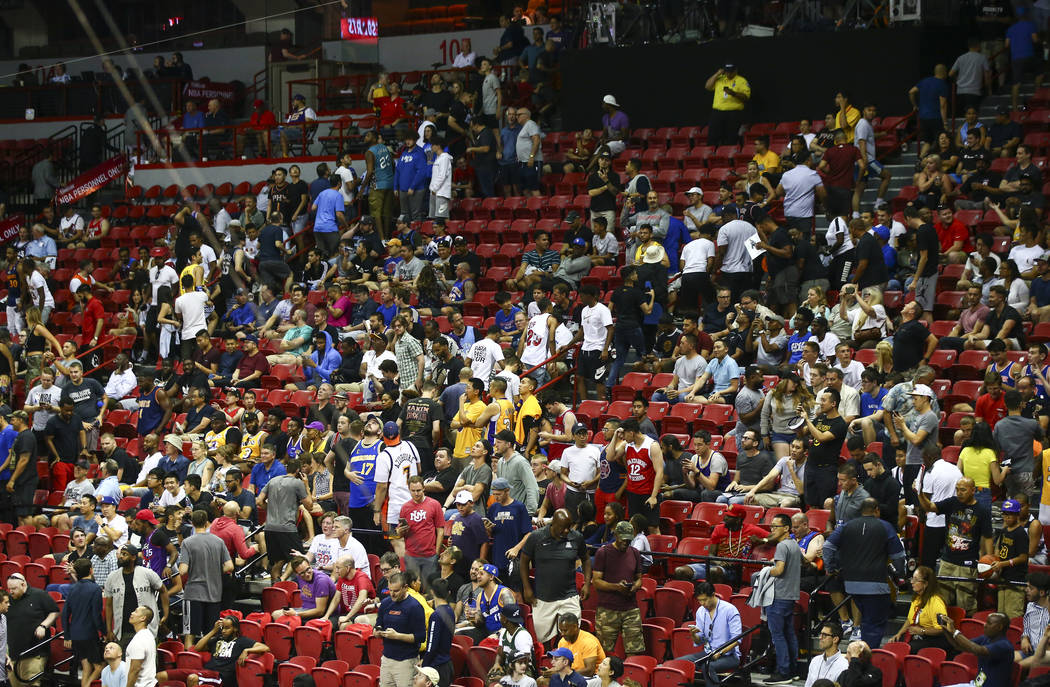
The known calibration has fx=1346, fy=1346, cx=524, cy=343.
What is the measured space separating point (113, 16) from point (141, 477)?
585 cm

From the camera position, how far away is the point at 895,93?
60.2ft

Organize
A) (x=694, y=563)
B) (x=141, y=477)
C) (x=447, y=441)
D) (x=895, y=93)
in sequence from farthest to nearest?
(x=895, y=93) → (x=141, y=477) → (x=447, y=441) → (x=694, y=563)

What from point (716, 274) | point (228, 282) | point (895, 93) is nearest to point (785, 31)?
point (895, 93)

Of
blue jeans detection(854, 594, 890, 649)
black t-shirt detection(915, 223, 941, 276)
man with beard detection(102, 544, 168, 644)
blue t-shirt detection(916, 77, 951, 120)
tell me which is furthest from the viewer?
blue t-shirt detection(916, 77, 951, 120)

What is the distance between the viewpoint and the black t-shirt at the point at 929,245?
14.0 m

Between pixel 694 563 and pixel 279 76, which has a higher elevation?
pixel 279 76

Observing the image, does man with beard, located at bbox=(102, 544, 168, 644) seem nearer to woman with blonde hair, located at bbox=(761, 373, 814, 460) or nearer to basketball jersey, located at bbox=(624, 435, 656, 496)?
basketball jersey, located at bbox=(624, 435, 656, 496)

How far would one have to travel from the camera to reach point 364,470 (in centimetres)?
1272

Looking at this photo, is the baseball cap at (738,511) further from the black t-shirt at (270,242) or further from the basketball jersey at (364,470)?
the black t-shirt at (270,242)

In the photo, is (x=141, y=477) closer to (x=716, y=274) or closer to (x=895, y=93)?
(x=716, y=274)

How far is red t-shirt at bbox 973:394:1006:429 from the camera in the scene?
11.7 metres

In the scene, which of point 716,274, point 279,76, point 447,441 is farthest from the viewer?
point 279,76

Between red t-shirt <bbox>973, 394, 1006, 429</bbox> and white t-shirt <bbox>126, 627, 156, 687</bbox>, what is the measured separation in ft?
24.1

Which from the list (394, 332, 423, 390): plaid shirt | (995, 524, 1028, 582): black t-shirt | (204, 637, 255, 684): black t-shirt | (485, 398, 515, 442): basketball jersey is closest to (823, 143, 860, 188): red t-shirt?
(394, 332, 423, 390): plaid shirt
